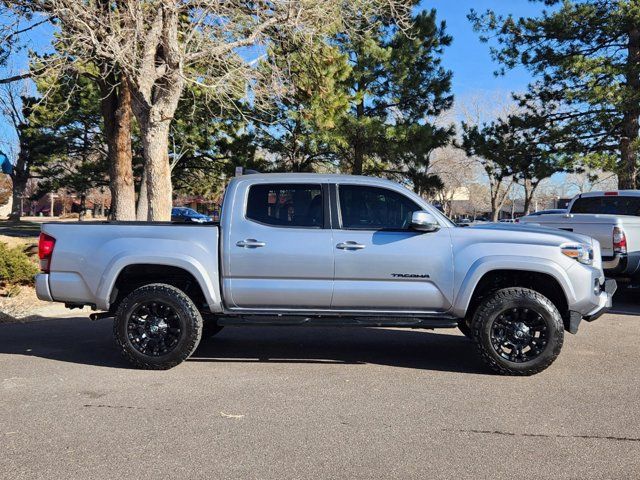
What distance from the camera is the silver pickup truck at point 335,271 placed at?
5484 millimetres

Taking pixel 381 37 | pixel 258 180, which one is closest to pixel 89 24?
pixel 258 180

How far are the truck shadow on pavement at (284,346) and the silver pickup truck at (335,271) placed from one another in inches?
25.4

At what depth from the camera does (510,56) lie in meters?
20.7

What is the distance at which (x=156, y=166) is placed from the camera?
12.1 metres

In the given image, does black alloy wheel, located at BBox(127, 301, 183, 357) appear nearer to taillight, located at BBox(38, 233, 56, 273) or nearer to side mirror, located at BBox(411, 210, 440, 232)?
taillight, located at BBox(38, 233, 56, 273)

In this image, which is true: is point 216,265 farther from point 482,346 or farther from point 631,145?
point 631,145

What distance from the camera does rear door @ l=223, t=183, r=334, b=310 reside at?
555cm

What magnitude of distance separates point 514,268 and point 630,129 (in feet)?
53.8

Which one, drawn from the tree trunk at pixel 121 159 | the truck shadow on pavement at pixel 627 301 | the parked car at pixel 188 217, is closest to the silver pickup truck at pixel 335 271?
the parked car at pixel 188 217

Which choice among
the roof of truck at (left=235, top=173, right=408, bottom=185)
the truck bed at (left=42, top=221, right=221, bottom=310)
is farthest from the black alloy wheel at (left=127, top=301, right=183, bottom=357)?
the roof of truck at (left=235, top=173, right=408, bottom=185)

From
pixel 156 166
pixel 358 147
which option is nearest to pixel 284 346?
pixel 156 166

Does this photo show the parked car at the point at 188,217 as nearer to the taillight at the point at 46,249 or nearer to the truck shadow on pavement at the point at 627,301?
the taillight at the point at 46,249

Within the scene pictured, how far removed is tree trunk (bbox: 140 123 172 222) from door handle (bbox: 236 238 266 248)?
272 inches

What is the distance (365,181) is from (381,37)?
15783 mm
